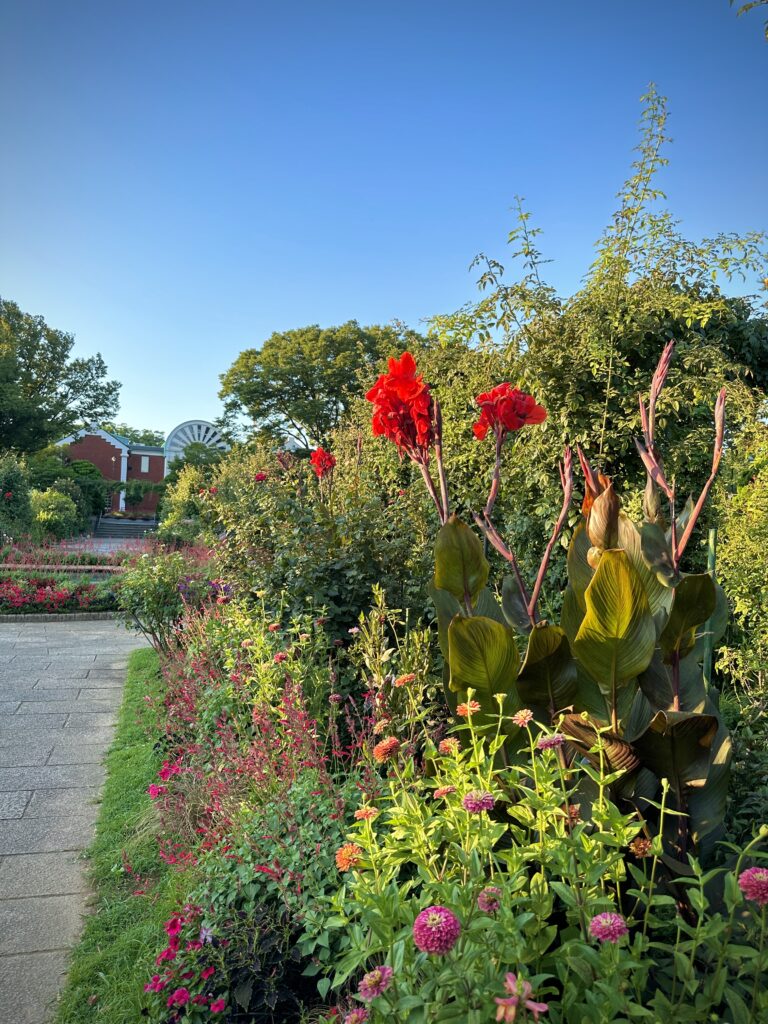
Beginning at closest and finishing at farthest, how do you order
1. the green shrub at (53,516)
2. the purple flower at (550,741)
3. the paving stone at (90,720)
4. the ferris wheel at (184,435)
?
the purple flower at (550,741), the paving stone at (90,720), the green shrub at (53,516), the ferris wheel at (184,435)

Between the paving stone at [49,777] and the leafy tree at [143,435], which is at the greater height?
the leafy tree at [143,435]

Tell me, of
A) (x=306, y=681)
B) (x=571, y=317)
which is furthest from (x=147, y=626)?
(x=571, y=317)

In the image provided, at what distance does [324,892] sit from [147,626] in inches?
185

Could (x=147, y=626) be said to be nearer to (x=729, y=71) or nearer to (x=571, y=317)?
(x=571, y=317)

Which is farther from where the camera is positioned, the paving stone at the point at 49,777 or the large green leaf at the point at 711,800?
the paving stone at the point at 49,777

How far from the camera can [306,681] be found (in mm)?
2918

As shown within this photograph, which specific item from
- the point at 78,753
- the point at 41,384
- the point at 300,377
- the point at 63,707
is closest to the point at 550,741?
the point at 78,753

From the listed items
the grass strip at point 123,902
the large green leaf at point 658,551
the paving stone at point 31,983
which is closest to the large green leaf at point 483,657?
the large green leaf at point 658,551

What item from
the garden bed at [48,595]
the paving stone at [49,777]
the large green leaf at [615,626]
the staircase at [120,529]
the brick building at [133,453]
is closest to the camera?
the large green leaf at [615,626]

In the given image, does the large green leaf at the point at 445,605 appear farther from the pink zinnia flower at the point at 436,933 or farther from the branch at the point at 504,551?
the pink zinnia flower at the point at 436,933

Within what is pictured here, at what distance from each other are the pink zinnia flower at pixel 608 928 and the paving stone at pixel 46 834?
285 centimetres

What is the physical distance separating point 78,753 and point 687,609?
4.02 meters

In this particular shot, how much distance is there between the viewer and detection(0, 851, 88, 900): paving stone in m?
2.64

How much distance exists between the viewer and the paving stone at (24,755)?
3.98m
